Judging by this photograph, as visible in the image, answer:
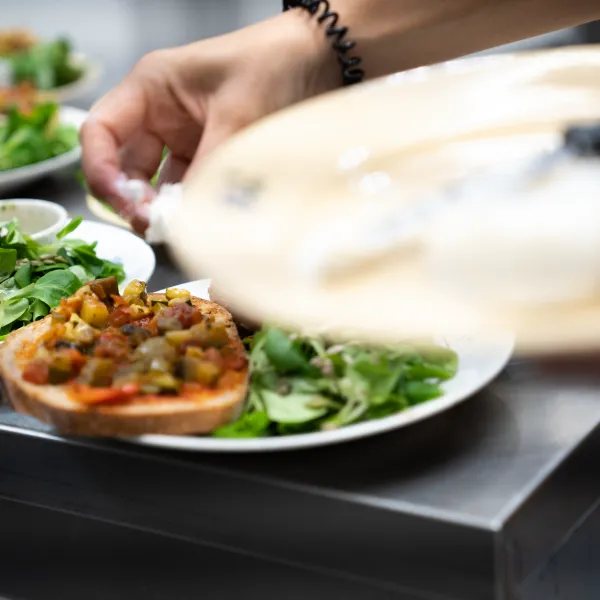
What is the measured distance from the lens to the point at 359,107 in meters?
1.18

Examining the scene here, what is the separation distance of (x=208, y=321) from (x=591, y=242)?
45 cm

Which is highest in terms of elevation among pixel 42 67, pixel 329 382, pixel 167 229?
pixel 167 229

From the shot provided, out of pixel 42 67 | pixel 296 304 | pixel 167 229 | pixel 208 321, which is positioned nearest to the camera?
pixel 296 304

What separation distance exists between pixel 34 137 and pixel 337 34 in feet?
3.10

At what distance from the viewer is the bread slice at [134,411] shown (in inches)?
39.8

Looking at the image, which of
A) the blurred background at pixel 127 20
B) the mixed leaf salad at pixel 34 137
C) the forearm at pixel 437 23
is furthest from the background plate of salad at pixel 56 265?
the blurred background at pixel 127 20

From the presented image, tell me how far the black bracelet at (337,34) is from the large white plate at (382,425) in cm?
55

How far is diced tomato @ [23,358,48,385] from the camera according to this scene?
109 cm

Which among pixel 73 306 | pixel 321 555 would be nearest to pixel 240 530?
pixel 321 555

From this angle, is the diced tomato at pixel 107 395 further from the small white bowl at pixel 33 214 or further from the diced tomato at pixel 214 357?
the small white bowl at pixel 33 214

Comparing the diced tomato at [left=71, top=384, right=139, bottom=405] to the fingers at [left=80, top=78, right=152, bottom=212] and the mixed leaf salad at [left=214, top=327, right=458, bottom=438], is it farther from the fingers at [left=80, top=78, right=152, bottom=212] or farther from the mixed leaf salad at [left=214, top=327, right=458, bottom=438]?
the fingers at [left=80, top=78, right=152, bottom=212]

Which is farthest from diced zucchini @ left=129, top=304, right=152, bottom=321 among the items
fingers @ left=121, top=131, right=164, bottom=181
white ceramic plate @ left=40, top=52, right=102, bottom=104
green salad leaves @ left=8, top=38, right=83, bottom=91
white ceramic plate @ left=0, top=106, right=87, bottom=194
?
green salad leaves @ left=8, top=38, right=83, bottom=91

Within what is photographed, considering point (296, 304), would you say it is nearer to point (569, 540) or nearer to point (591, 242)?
point (591, 242)

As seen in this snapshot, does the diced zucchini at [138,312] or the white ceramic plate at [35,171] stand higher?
the diced zucchini at [138,312]
